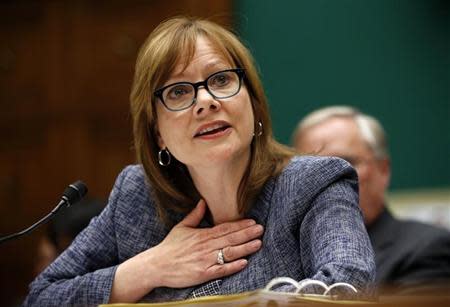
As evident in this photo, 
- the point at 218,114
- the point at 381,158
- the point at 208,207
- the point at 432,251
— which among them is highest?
the point at 218,114

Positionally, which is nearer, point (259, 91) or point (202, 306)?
point (202, 306)

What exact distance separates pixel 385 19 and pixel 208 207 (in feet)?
9.65

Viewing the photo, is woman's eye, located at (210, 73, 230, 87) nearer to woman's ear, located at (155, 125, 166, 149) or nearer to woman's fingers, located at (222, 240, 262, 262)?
woman's ear, located at (155, 125, 166, 149)

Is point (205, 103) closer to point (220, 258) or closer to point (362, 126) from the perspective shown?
point (220, 258)

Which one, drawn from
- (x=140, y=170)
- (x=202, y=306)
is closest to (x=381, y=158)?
(x=140, y=170)

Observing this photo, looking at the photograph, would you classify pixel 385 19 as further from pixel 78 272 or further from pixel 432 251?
pixel 78 272

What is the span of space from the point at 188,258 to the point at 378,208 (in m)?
1.61

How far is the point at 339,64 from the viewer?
190 inches

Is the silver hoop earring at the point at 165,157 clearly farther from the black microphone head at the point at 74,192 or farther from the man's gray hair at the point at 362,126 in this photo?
the man's gray hair at the point at 362,126

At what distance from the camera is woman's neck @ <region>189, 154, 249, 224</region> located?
6.81 ft

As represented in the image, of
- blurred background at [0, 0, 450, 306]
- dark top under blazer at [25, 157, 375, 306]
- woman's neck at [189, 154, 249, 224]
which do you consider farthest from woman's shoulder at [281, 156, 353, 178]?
blurred background at [0, 0, 450, 306]

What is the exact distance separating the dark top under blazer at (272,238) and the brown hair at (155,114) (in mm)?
44

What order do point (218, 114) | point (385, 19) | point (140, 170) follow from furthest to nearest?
point (385, 19) < point (140, 170) < point (218, 114)

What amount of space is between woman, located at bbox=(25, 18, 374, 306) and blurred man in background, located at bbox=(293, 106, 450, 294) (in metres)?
1.03
